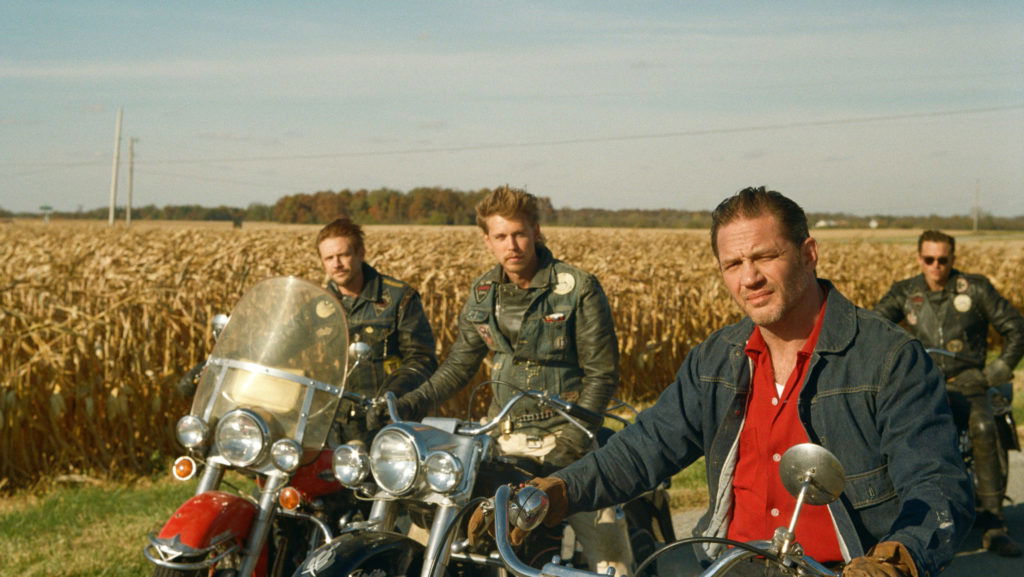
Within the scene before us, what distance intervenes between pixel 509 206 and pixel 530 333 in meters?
0.62

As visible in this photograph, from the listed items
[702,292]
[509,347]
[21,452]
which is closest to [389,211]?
[702,292]

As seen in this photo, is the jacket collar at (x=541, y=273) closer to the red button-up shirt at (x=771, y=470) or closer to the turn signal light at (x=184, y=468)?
the turn signal light at (x=184, y=468)

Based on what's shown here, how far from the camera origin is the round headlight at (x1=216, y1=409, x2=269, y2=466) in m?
3.99

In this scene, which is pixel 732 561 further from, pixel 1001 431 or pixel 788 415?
pixel 1001 431

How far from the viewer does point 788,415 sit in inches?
114

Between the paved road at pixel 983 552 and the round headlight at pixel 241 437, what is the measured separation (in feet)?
9.07

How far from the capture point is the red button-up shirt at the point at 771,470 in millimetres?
2822

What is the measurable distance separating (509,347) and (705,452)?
6.90 feet

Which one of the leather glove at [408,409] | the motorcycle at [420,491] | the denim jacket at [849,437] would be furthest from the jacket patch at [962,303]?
the denim jacket at [849,437]

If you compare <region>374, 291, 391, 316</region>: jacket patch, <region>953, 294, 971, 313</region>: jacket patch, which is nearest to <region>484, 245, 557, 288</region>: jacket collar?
<region>374, 291, 391, 316</region>: jacket patch

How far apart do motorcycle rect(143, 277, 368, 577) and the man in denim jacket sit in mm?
1413

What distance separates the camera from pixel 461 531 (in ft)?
10.3

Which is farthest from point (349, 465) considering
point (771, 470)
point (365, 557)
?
point (771, 470)

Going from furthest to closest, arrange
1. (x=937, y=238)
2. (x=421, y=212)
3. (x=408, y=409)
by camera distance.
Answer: (x=421, y=212) → (x=937, y=238) → (x=408, y=409)
